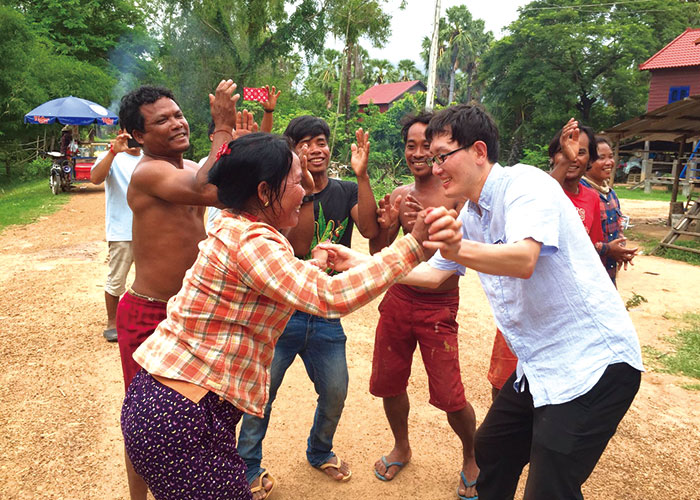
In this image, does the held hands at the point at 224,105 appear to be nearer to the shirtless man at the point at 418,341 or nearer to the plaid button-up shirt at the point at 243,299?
the plaid button-up shirt at the point at 243,299

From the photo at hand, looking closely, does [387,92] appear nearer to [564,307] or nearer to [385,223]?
[385,223]

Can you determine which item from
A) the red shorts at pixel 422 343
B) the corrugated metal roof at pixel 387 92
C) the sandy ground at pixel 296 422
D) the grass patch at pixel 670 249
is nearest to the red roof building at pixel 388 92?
the corrugated metal roof at pixel 387 92

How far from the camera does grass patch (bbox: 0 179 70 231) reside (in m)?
11.6

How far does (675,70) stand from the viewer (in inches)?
1029

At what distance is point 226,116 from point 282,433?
238 cm

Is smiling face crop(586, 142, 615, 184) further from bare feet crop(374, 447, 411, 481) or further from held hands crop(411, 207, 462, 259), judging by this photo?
held hands crop(411, 207, 462, 259)

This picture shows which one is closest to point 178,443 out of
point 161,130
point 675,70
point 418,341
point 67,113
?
point 161,130

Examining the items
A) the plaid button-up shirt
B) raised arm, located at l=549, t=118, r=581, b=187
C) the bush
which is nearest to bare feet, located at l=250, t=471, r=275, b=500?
the plaid button-up shirt

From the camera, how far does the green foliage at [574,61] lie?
92.9ft

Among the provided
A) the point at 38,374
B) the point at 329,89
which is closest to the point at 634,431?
the point at 38,374

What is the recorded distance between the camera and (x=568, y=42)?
93.3 ft

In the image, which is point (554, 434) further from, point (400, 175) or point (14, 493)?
point (400, 175)

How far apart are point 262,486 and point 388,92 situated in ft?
150

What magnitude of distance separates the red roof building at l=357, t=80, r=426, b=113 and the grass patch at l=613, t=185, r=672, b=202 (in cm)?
2311
